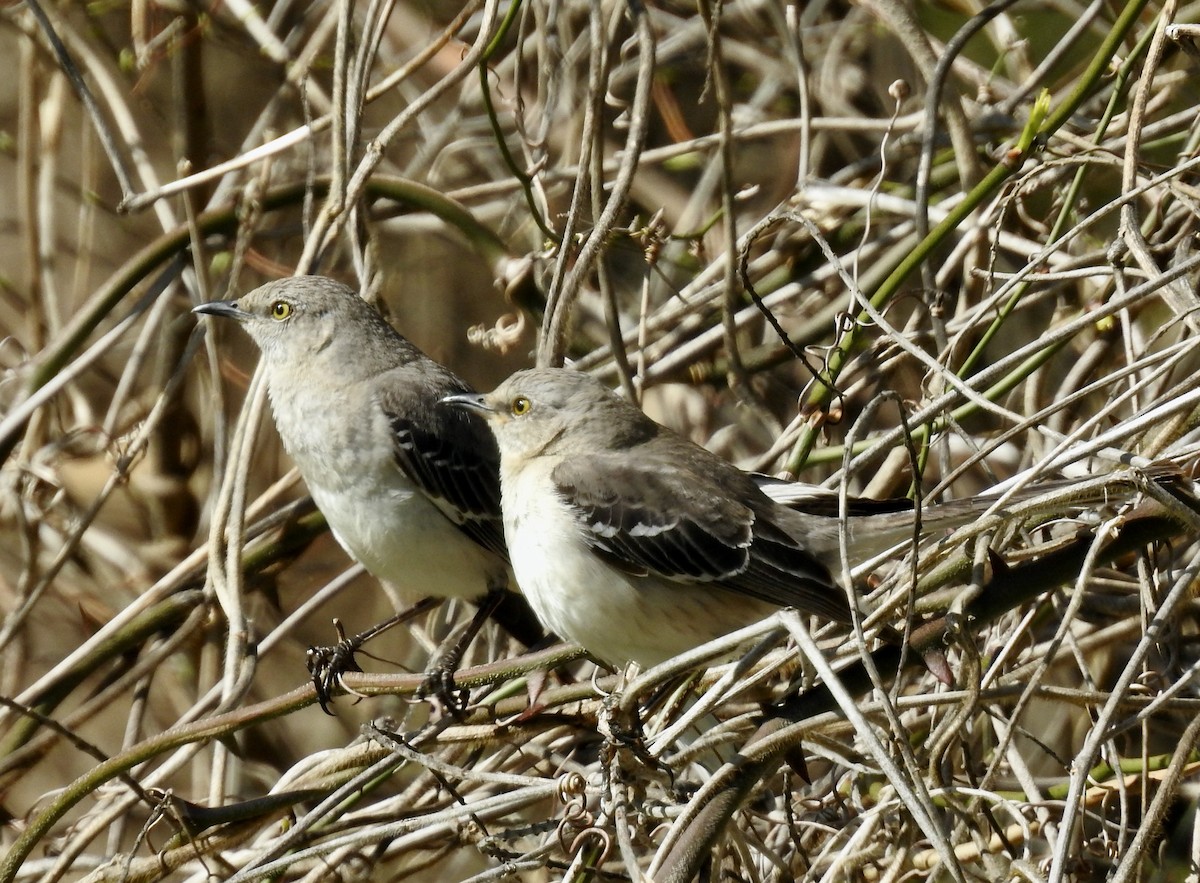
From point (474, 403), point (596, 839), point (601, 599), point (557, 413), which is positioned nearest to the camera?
point (596, 839)

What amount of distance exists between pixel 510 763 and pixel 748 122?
3.24 metres

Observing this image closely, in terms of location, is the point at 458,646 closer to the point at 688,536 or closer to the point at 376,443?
the point at 376,443

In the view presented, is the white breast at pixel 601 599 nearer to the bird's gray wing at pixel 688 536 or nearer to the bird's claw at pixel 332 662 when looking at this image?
the bird's gray wing at pixel 688 536

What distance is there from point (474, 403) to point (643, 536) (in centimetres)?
89

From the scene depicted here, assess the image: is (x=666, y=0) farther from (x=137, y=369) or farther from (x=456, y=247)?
(x=137, y=369)

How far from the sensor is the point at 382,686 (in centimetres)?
373

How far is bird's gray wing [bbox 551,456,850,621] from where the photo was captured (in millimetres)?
4031

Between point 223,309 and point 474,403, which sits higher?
point 223,309

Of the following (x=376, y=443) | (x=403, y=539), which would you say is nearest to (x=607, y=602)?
(x=403, y=539)

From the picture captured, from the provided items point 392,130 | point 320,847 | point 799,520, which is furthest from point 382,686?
point 392,130

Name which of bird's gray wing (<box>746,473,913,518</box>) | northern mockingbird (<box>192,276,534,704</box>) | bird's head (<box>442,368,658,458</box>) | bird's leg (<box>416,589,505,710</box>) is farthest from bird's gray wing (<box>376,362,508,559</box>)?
bird's gray wing (<box>746,473,913,518</box>)

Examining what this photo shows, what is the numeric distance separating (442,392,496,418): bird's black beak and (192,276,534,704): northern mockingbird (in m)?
0.31

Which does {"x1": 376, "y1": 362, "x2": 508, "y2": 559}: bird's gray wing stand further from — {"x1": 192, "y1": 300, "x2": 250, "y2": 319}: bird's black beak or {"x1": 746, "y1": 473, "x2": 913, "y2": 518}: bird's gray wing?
{"x1": 746, "y1": 473, "x2": 913, "y2": 518}: bird's gray wing

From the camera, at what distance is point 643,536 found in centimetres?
409
